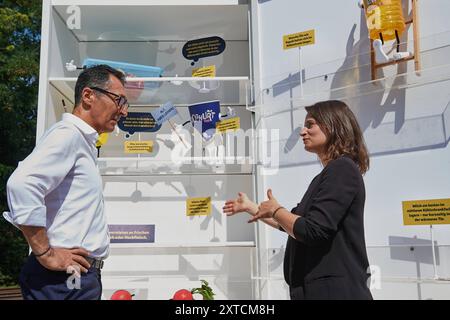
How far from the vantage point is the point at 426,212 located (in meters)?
1.52

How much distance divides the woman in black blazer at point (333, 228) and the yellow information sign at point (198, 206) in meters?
1.04

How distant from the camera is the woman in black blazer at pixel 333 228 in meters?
0.98

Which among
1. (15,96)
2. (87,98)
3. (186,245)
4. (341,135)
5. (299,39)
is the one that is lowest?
(186,245)

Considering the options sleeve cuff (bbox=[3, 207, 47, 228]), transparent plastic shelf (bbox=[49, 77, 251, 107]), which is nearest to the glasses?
sleeve cuff (bbox=[3, 207, 47, 228])

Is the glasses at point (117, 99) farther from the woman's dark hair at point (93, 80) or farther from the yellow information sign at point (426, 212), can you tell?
the yellow information sign at point (426, 212)

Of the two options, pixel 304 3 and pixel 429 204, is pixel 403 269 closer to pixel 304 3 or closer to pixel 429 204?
pixel 429 204

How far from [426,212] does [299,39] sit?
0.87 meters

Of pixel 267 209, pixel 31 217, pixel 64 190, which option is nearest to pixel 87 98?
pixel 64 190

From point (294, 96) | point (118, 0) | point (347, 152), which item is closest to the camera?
point (347, 152)

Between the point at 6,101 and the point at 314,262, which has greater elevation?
the point at 6,101

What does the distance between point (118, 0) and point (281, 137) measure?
102 centimetres

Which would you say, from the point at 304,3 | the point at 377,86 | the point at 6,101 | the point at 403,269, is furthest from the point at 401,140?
the point at 6,101

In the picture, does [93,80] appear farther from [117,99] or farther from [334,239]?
[334,239]

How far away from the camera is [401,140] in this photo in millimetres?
1611
